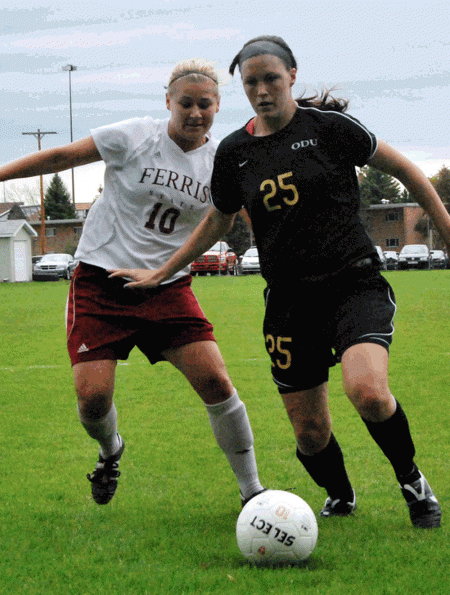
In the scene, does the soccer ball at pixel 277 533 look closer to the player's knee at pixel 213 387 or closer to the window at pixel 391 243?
the player's knee at pixel 213 387

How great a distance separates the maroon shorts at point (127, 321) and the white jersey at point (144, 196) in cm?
14

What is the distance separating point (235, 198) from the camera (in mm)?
4605

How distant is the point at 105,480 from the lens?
17.0 ft

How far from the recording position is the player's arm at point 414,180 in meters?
4.37

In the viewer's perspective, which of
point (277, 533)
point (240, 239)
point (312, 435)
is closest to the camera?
point (277, 533)

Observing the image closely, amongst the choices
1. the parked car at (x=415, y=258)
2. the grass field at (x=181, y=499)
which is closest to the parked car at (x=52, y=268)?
the parked car at (x=415, y=258)

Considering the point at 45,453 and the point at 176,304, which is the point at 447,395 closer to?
the point at 45,453

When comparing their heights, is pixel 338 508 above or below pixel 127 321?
below

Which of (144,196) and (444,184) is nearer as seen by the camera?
(144,196)

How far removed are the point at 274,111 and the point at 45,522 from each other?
2467 millimetres

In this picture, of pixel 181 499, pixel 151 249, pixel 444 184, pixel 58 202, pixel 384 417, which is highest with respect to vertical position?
pixel 151 249

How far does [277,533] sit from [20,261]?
52.8 metres

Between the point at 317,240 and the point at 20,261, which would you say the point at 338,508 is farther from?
the point at 20,261

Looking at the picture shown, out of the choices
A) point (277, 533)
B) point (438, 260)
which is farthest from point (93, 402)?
point (438, 260)
